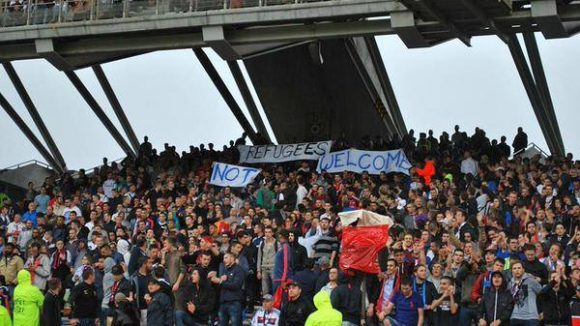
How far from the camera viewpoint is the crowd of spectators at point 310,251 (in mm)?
19453

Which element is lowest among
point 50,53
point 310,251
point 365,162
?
point 310,251

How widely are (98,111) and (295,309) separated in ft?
67.5

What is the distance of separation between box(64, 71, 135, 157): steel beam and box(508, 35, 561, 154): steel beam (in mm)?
11311

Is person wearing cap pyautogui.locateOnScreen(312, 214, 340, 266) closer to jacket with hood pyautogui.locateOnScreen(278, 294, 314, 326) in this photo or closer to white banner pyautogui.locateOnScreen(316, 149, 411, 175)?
jacket with hood pyautogui.locateOnScreen(278, 294, 314, 326)

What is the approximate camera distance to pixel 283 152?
109 feet

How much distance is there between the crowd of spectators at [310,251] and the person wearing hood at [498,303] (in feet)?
0.07

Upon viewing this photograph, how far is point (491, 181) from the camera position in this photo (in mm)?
26766

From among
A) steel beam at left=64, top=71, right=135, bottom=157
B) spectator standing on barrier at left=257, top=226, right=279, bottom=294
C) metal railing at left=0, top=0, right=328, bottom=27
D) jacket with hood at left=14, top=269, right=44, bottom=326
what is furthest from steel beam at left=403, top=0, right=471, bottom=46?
steel beam at left=64, top=71, right=135, bottom=157

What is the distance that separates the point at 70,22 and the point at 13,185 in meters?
9.84

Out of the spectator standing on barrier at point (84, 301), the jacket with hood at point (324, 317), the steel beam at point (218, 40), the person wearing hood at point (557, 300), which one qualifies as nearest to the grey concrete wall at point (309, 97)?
the steel beam at point (218, 40)

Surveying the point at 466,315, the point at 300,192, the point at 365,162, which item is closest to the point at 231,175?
the point at 365,162

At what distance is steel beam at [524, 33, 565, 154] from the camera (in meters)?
33.8

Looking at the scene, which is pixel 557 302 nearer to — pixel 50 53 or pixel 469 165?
pixel 469 165

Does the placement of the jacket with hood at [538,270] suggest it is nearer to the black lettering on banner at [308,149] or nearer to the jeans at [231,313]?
the jeans at [231,313]
